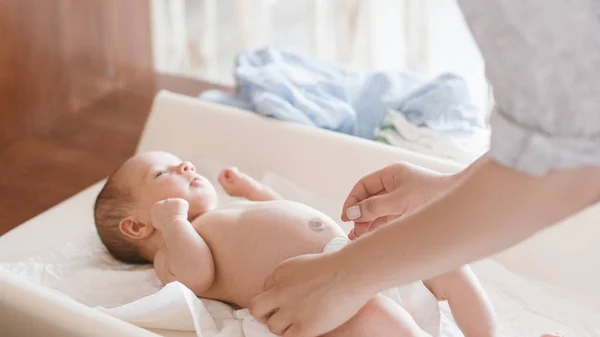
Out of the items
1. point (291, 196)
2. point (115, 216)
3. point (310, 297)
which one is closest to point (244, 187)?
point (291, 196)

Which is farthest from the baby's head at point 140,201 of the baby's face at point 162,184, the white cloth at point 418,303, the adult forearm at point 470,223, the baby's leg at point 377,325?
the adult forearm at point 470,223

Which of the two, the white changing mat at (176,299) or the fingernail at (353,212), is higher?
the fingernail at (353,212)

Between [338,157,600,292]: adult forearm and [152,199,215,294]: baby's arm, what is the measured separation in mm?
443

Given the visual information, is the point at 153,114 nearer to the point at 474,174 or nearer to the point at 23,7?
the point at 23,7

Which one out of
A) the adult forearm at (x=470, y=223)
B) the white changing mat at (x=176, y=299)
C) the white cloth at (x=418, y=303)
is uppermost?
the adult forearm at (x=470, y=223)

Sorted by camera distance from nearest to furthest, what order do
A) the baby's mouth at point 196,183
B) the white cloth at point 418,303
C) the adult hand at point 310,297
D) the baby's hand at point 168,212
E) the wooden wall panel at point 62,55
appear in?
the adult hand at point 310,297, the white cloth at point 418,303, the baby's hand at point 168,212, the baby's mouth at point 196,183, the wooden wall panel at point 62,55

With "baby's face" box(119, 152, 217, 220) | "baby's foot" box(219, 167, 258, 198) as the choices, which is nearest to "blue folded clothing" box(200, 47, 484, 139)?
"baby's foot" box(219, 167, 258, 198)

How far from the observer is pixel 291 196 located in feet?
4.95

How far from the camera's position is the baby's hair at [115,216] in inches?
51.4

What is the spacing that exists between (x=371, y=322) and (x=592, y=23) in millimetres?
517

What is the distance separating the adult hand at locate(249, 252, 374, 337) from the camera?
77 centimetres

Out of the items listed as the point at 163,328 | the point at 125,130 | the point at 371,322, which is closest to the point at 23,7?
the point at 125,130

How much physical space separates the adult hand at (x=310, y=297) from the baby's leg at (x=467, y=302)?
334 mm

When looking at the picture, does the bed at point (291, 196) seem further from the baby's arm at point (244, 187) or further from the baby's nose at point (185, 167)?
the baby's nose at point (185, 167)
